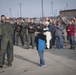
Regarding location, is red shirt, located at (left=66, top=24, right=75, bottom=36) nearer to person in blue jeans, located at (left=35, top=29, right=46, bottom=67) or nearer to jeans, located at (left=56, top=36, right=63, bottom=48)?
jeans, located at (left=56, top=36, right=63, bottom=48)

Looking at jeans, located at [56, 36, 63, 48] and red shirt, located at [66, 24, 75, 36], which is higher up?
red shirt, located at [66, 24, 75, 36]

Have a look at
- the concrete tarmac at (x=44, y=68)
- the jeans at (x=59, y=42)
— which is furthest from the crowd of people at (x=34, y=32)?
the concrete tarmac at (x=44, y=68)

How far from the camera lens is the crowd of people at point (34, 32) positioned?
953cm

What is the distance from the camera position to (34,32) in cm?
1436

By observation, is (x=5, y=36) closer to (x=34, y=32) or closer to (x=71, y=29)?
(x=34, y=32)

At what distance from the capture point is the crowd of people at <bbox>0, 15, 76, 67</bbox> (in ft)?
31.3

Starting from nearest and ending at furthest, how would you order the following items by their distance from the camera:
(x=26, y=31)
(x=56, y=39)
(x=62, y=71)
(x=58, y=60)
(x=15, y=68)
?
(x=62, y=71), (x=15, y=68), (x=58, y=60), (x=56, y=39), (x=26, y=31)

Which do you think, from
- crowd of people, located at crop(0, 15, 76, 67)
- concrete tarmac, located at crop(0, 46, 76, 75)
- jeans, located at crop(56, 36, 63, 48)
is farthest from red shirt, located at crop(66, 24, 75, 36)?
concrete tarmac, located at crop(0, 46, 76, 75)

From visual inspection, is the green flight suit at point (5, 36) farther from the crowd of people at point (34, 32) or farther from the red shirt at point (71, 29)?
the red shirt at point (71, 29)

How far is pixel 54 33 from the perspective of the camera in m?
14.9

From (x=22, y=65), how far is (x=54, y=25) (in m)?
5.48

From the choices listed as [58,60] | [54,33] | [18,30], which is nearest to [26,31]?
[18,30]

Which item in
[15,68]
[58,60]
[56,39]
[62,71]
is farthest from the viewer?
[56,39]

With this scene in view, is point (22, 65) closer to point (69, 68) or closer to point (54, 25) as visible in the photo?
point (69, 68)
